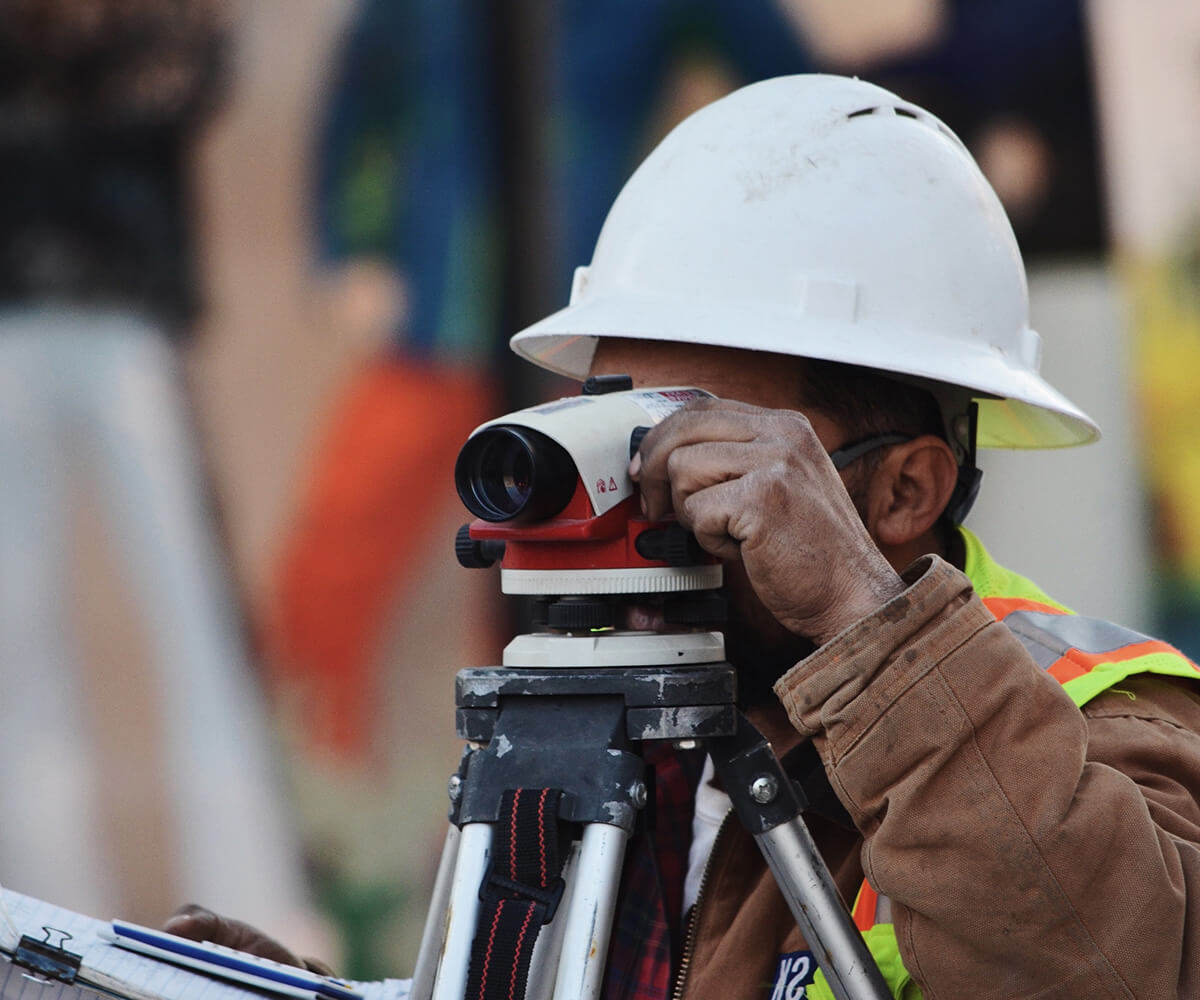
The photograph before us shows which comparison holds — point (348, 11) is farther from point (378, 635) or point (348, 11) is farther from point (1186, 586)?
point (1186, 586)

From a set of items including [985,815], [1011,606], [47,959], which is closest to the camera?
[985,815]

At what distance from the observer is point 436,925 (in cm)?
159

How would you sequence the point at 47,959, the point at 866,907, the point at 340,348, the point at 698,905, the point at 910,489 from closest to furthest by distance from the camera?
1. the point at 47,959
2. the point at 866,907
3. the point at 698,905
4. the point at 910,489
5. the point at 340,348

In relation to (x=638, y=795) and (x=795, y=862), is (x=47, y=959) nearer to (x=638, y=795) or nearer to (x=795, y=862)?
(x=638, y=795)

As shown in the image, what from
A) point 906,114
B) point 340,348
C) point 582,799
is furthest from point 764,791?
point 340,348

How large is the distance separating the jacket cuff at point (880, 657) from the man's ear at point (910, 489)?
58 cm

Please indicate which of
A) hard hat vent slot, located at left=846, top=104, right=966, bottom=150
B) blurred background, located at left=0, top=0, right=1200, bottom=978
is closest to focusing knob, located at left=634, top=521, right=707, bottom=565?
hard hat vent slot, located at left=846, top=104, right=966, bottom=150

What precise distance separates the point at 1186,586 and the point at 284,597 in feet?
8.23

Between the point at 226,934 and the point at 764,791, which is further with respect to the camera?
the point at 226,934

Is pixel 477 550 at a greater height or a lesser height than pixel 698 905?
greater

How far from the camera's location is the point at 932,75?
397cm

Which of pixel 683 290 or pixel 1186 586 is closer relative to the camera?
pixel 683 290

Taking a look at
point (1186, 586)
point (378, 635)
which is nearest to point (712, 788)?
point (378, 635)

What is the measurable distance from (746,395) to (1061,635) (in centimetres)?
51
